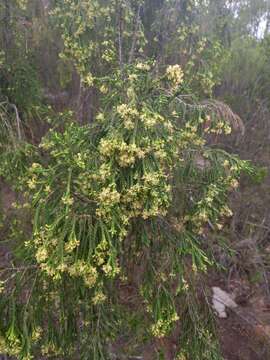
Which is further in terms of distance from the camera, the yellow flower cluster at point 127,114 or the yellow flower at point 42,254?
the yellow flower cluster at point 127,114

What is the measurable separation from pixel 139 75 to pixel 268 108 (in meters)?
6.19

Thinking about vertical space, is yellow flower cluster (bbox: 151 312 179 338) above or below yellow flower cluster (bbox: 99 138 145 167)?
below

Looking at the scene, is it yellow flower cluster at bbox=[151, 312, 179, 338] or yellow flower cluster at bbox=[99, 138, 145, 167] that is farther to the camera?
yellow flower cluster at bbox=[151, 312, 179, 338]

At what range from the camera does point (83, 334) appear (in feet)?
12.1

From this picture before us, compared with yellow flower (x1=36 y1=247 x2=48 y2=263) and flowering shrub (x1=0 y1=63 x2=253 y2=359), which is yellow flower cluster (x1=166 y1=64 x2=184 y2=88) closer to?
flowering shrub (x1=0 y1=63 x2=253 y2=359)

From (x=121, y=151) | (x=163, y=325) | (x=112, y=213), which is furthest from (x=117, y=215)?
(x=163, y=325)

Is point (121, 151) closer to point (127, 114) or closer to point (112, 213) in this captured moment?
point (127, 114)

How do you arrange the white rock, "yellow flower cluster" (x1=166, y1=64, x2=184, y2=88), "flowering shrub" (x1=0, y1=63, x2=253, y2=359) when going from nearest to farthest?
"flowering shrub" (x1=0, y1=63, x2=253, y2=359) < "yellow flower cluster" (x1=166, y1=64, x2=184, y2=88) < the white rock

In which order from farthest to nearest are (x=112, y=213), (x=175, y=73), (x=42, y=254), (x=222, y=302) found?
(x=222, y=302) → (x=175, y=73) → (x=112, y=213) → (x=42, y=254)

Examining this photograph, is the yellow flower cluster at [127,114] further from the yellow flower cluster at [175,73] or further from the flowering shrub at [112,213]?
the yellow flower cluster at [175,73]

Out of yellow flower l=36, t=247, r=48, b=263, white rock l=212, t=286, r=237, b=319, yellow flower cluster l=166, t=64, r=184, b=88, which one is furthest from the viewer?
white rock l=212, t=286, r=237, b=319

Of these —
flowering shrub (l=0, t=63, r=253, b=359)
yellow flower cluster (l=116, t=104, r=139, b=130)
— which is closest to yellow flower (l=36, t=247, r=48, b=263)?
flowering shrub (l=0, t=63, r=253, b=359)

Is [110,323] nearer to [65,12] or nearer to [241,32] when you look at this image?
[65,12]

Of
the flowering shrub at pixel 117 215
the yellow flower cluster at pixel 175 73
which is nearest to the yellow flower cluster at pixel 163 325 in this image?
the flowering shrub at pixel 117 215
